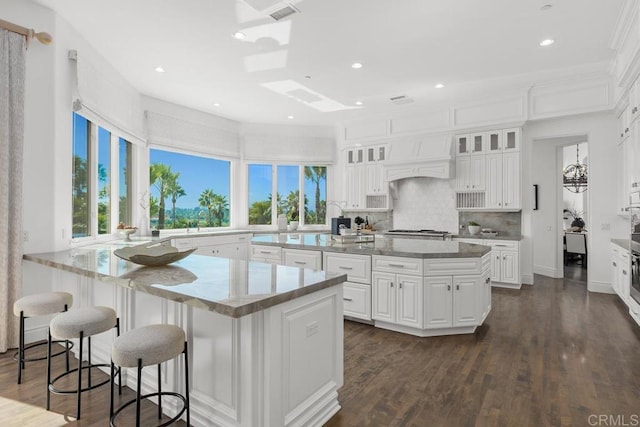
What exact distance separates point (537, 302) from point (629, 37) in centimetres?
315

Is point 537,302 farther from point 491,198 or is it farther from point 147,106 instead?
point 147,106

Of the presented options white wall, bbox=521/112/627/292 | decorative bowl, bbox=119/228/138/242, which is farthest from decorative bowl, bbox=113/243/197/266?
white wall, bbox=521/112/627/292

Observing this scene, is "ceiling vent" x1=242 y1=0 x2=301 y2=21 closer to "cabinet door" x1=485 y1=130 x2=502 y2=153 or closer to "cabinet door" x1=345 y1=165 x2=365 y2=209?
"cabinet door" x1=485 y1=130 x2=502 y2=153

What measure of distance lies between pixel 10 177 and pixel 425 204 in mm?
5768

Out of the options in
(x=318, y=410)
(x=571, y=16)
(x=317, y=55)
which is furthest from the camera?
(x=317, y=55)

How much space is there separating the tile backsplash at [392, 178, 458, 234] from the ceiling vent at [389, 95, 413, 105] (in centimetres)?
144

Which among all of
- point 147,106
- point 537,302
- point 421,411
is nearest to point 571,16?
point 537,302

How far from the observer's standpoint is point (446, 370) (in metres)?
2.62

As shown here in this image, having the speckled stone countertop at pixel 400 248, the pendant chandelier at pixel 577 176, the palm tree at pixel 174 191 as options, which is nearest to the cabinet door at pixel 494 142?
the speckled stone countertop at pixel 400 248

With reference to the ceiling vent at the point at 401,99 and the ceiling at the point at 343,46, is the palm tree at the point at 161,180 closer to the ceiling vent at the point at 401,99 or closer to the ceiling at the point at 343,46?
the ceiling at the point at 343,46

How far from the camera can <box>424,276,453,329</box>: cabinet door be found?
323 cm

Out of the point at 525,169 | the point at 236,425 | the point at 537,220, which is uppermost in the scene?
the point at 525,169

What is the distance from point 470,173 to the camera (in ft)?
19.0

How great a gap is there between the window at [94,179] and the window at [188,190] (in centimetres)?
80
